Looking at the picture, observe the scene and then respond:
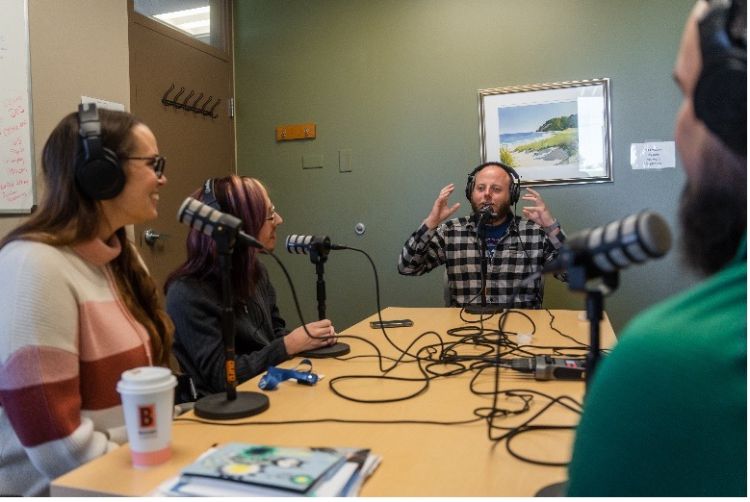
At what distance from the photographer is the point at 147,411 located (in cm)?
87

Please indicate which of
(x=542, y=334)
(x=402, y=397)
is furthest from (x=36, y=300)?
(x=542, y=334)

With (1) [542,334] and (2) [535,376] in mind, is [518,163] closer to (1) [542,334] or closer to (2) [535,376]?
(1) [542,334]

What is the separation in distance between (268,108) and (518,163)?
62.7 inches

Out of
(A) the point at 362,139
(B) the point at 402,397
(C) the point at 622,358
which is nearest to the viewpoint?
(C) the point at 622,358

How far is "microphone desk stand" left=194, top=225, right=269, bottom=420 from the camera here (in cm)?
113

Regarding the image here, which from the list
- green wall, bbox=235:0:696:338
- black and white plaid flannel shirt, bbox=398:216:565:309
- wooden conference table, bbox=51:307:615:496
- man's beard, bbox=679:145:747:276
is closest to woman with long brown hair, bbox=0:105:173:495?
wooden conference table, bbox=51:307:615:496

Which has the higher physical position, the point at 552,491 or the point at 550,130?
the point at 550,130

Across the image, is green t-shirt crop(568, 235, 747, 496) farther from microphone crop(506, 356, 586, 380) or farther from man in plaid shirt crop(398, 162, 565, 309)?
man in plaid shirt crop(398, 162, 565, 309)

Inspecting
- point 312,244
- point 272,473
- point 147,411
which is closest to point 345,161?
point 312,244

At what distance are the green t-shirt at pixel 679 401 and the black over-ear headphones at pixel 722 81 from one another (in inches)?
5.4

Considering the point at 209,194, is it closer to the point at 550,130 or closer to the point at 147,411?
the point at 147,411

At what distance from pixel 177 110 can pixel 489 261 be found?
1.90 metres

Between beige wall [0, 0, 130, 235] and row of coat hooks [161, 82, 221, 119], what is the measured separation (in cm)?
38

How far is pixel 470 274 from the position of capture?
2.74m
